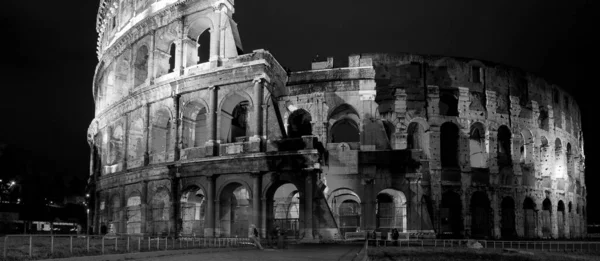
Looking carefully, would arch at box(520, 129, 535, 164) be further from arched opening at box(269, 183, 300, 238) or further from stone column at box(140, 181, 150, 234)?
stone column at box(140, 181, 150, 234)

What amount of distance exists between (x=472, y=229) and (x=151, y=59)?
18.9 metres

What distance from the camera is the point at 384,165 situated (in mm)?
28422

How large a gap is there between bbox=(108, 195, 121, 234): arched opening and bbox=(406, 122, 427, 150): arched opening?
51.6ft

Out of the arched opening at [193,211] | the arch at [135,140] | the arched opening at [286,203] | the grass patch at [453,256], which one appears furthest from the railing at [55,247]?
the arch at [135,140]

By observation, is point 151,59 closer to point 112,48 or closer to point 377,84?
point 112,48

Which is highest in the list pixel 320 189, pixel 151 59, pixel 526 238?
pixel 151 59

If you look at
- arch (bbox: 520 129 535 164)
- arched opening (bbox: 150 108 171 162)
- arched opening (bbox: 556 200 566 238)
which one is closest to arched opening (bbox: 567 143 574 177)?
arched opening (bbox: 556 200 566 238)

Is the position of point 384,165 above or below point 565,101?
below

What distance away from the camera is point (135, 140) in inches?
1262

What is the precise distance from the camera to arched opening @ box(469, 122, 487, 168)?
105 ft

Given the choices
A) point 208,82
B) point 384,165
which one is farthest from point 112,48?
point 384,165

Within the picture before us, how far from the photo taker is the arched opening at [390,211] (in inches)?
1145

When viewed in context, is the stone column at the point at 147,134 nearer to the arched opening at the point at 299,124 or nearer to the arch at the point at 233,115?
the arch at the point at 233,115

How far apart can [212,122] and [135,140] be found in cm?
675
